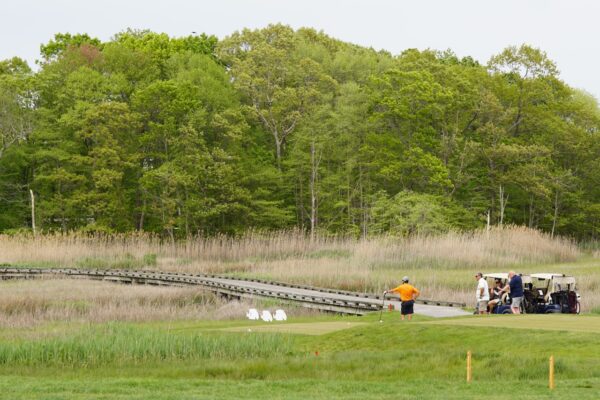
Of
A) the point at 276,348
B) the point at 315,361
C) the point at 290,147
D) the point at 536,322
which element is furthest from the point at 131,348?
the point at 290,147

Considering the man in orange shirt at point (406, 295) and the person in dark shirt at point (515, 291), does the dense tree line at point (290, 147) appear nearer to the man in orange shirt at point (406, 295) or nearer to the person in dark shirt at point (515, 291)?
the person in dark shirt at point (515, 291)

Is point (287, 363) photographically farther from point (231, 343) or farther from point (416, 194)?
point (416, 194)

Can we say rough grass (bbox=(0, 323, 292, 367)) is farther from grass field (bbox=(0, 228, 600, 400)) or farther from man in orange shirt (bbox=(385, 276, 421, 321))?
man in orange shirt (bbox=(385, 276, 421, 321))

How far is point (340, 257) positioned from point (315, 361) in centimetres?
3368

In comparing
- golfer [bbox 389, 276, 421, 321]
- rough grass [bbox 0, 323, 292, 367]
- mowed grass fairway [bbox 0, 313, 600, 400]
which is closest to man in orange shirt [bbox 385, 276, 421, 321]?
golfer [bbox 389, 276, 421, 321]

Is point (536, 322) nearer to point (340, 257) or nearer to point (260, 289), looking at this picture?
point (260, 289)

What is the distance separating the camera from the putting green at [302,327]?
108 ft

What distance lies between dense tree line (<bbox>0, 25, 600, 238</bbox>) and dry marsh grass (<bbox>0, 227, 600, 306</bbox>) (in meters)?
10.7

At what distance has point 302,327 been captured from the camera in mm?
34625

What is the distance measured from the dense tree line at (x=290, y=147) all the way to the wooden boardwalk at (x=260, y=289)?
2034cm

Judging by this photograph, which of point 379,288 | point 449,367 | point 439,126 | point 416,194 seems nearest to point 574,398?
point 449,367

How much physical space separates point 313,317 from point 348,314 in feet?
4.40

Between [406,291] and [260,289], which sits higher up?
[406,291]

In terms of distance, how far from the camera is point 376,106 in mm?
82875
